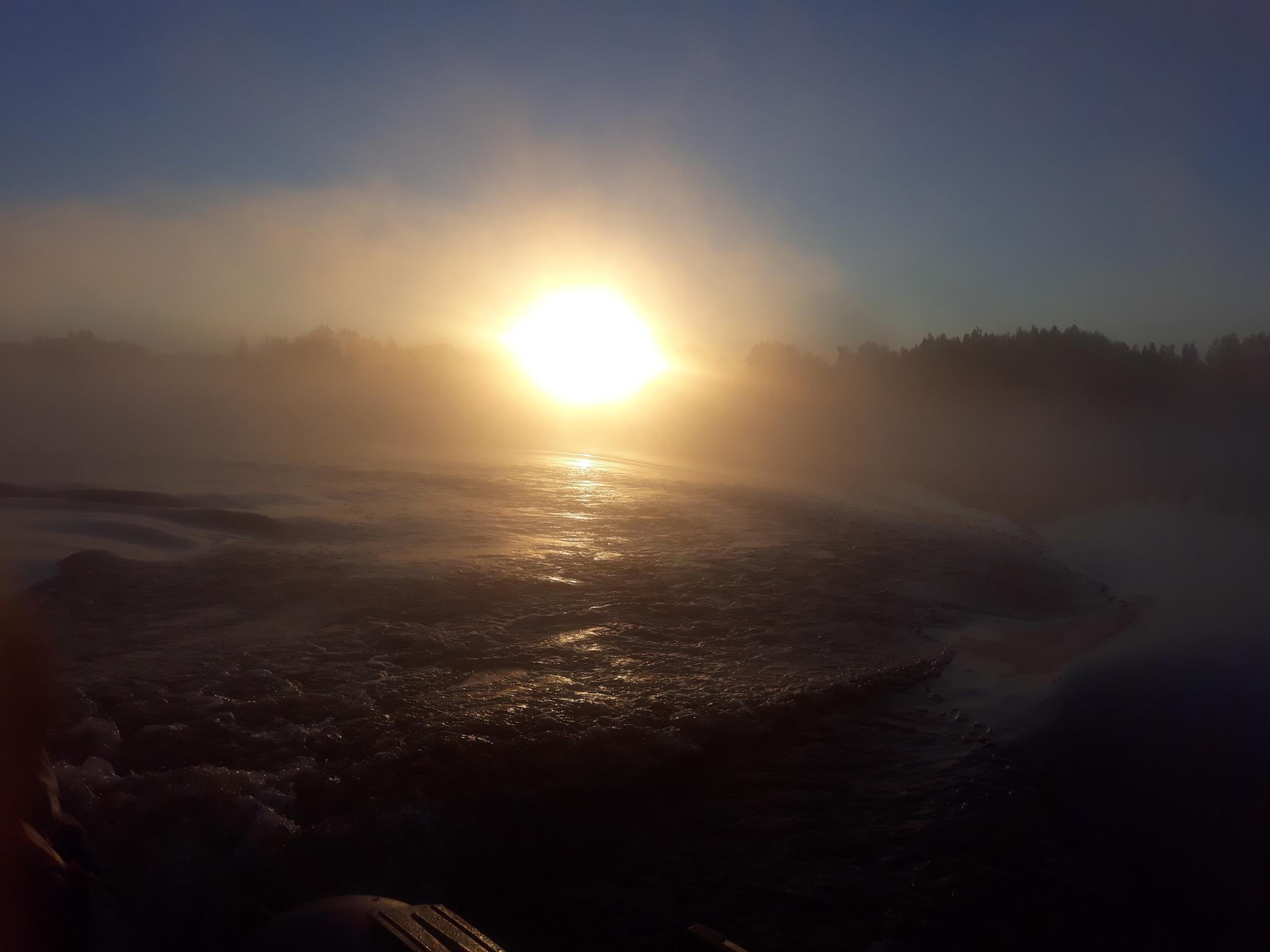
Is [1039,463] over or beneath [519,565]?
over

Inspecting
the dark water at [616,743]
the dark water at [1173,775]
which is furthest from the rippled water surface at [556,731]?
the dark water at [1173,775]

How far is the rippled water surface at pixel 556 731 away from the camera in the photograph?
3.35m

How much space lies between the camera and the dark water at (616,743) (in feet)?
11.0

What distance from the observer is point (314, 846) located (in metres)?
3.51

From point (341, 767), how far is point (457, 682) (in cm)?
121

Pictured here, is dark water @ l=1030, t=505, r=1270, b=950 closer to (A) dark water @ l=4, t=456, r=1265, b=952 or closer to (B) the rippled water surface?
(A) dark water @ l=4, t=456, r=1265, b=952

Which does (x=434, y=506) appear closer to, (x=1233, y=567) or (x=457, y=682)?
(x=457, y=682)

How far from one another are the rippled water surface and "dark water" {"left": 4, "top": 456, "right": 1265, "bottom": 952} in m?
0.02

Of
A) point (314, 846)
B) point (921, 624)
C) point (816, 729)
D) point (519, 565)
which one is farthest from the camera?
point (519, 565)

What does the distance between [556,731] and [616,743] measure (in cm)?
37

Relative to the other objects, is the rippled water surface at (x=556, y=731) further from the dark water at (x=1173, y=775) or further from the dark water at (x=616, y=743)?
the dark water at (x=1173, y=775)

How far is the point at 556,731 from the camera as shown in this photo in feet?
15.2

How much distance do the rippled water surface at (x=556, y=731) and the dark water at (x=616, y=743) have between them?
0.02 meters

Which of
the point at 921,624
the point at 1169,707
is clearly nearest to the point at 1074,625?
the point at 921,624
